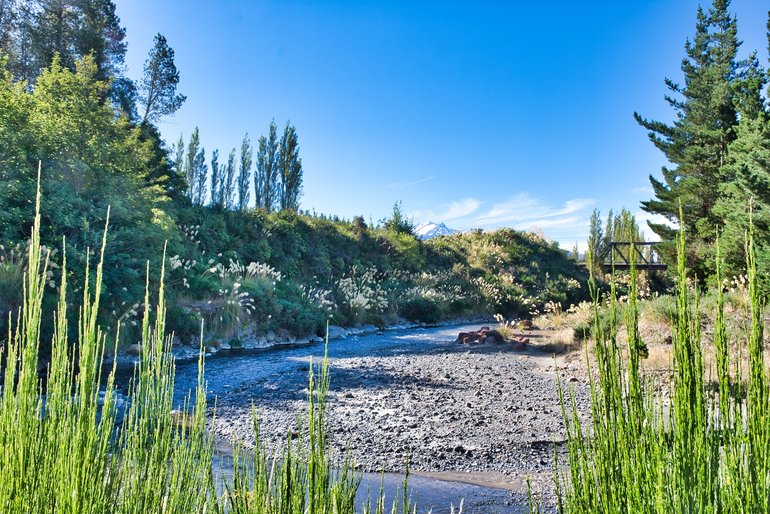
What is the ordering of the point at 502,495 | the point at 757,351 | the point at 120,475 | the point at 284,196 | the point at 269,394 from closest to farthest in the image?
the point at 757,351
the point at 120,475
the point at 502,495
the point at 269,394
the point at 284,196

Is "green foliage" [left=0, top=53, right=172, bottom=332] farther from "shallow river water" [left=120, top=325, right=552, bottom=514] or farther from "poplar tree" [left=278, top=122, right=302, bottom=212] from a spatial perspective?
"poplar tree" [left=278, top=122, right=302, bottom=212]

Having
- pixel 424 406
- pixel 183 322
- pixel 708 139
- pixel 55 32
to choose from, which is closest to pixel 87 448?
pixel 424 406

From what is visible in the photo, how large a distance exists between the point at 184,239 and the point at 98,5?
12.4 meters

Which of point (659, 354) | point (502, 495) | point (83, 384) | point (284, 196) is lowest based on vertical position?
point (502, 495)

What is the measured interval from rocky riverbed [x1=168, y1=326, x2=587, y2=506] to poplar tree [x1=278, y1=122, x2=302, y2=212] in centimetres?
2450

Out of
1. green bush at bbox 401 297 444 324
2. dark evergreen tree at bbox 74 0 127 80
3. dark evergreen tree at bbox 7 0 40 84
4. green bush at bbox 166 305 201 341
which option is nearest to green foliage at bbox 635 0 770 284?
green bush at bbox 401 297 444 324

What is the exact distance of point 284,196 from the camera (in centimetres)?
3256

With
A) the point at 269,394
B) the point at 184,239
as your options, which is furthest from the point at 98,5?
the point at 269,394

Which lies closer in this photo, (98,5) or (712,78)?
(712,78)

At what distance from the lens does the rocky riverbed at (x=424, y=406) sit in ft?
11.9

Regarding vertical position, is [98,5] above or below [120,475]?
above

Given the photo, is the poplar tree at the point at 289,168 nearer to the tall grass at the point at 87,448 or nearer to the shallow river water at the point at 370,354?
the shallow river water at the point at 370,354

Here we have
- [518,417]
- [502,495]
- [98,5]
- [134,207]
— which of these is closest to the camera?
[502,495]

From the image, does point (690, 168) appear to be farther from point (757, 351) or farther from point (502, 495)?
point (757, 351)
